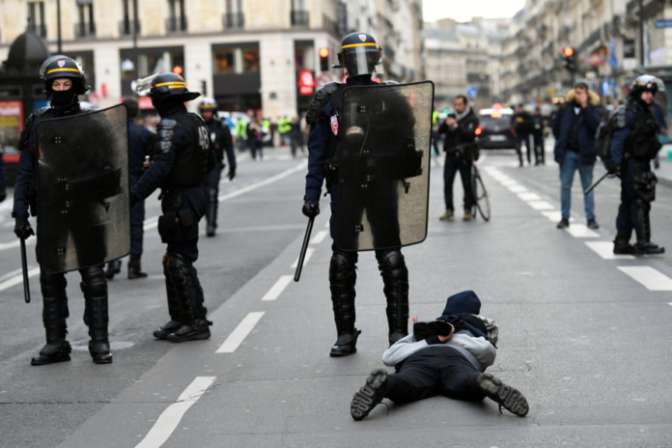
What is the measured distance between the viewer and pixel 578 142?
53.5ft

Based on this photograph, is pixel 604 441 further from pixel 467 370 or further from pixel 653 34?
pixel 653 34

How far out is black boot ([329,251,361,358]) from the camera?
7727 millimetres

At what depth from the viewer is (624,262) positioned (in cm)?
1243

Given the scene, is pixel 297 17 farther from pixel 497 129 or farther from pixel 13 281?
pixel 13 281

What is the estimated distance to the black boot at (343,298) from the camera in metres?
7.73

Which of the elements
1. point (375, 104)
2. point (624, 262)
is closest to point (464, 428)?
point (375, 104)

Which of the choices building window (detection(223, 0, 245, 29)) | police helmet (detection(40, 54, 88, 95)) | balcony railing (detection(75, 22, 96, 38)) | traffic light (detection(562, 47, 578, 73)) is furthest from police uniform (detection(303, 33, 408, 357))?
balcony railing (detection(75, 22, 96, 38))

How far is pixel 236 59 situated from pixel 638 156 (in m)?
59.4

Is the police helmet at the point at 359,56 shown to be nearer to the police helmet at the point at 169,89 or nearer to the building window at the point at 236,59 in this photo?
the police helmet at the point at 169,89

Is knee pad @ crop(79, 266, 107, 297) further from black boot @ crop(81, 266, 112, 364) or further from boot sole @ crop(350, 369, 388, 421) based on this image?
boot sole @ crop(350, 369, 388, 421)

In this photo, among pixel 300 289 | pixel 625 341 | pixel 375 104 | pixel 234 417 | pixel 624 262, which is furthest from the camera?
pixel 624 262

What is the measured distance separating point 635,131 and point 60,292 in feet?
21.9

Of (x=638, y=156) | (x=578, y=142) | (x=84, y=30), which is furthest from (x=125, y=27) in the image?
(x=638, y=156)

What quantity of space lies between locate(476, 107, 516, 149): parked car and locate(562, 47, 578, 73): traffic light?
5.39 m
